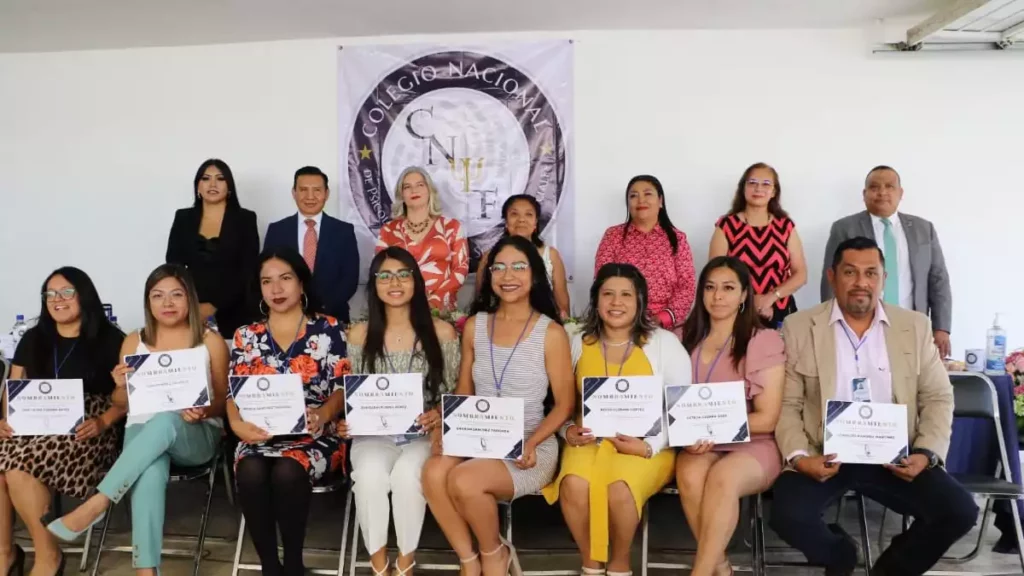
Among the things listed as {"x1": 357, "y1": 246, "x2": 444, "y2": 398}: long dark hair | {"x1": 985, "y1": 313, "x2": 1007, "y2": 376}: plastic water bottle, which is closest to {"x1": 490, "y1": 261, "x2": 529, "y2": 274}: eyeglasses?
{"x1": 357, "y1": 246, "x2": 444, "y2": 398}: long dark hair

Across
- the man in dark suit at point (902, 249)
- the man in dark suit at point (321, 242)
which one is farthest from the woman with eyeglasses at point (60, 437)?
the man in dark suit at point (902, 249)

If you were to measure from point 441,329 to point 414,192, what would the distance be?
3.78ft

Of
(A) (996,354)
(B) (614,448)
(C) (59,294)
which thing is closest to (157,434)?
(C) (59,294)

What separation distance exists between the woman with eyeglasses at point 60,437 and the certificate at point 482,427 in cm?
152

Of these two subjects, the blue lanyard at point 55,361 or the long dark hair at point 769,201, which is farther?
the long dark hair at point 769,201

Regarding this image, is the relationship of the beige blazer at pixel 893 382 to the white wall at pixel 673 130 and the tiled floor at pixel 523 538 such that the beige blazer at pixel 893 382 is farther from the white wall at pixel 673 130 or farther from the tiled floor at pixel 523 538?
the white wall at pixel 673 130

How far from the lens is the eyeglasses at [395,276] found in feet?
9.59

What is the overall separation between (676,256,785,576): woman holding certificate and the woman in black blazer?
2485 millimetres

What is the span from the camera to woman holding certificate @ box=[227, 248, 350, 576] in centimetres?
267

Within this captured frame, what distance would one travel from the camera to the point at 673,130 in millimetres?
4520

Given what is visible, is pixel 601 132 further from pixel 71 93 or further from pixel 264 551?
pixel 71 93

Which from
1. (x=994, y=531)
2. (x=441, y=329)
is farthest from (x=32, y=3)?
(x=994, y=531)

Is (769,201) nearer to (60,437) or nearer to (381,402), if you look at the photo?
(381,402)

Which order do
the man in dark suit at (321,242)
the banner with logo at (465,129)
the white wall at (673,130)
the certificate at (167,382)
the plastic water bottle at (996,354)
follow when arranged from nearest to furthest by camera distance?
the certificate at (167,382) → the plastic water bottle at (996,354) → the man in dark suit at (321,242) → the white wall at (673,130) → the banner with logo at (465,129)
